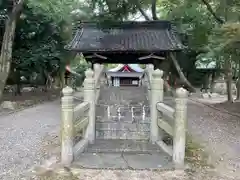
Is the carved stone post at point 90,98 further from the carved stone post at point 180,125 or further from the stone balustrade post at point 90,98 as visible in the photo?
the carved stone post at point 180,125

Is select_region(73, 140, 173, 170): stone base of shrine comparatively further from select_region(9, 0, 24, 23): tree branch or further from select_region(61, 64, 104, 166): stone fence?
select_region(9, 0, 24, 23): tree branch

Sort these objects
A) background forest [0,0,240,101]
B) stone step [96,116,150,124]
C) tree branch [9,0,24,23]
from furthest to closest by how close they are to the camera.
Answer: tree branch [9,0,24,23] → background forest [0,0,240,101] → stone step [96,116,150,124]

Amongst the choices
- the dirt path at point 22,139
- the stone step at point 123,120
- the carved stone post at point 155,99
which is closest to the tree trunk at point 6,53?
the dirt path at point 22,139

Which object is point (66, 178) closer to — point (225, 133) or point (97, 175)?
point (97, 175)

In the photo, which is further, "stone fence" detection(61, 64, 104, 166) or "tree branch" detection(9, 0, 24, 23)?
"tree branch" detection(9, 0, 24, 23)

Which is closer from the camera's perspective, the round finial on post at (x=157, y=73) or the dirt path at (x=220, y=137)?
the dirt path at (x=220, y=137)

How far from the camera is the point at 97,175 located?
515cm

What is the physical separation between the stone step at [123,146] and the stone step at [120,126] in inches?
14.0

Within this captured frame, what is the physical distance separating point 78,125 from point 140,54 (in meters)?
9.54

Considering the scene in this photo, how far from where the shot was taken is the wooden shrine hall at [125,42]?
14.5m

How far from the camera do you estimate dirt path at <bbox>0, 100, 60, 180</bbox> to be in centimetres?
548

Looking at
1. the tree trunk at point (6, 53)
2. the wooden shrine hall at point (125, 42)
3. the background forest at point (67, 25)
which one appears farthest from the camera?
the wooden shrine hall at point (125, 42)

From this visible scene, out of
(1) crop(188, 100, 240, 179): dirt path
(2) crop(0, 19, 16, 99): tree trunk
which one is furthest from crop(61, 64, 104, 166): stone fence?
(2) crop(0, 19, 16, 99): tree trunk

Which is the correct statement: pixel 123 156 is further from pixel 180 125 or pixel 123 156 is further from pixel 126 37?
pixel 126 37
